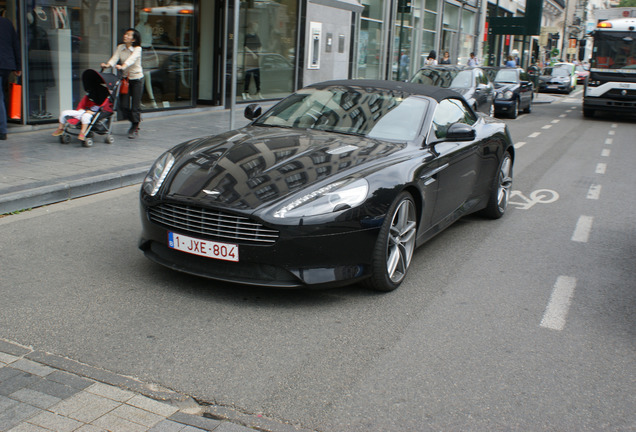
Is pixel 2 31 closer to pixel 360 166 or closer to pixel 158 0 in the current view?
pixel 158 0

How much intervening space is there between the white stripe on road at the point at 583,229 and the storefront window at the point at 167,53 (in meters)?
9.87

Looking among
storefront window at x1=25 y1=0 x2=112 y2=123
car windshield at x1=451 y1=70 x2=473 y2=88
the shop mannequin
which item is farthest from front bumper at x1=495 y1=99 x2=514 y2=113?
storefront window at x1=25 y1=0 x2=112 y2=123

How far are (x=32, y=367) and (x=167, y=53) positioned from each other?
12.8m

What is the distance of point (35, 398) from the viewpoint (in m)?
3.31

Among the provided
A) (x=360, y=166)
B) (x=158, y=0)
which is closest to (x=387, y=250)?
(x=360, y=166)

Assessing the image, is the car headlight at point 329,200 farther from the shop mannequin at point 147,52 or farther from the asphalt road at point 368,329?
the shop mannequin at point 147,52

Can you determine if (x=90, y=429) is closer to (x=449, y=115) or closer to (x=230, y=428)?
(x=230, y=428)

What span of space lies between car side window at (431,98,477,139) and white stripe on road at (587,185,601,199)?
2918 mm

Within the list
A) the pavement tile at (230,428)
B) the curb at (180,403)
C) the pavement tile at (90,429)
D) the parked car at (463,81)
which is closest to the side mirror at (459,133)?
the curb at (180,403)

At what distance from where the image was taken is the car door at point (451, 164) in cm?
590

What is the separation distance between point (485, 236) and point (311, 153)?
2538 mm

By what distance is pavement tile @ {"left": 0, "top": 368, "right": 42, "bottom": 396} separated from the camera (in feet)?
11.0

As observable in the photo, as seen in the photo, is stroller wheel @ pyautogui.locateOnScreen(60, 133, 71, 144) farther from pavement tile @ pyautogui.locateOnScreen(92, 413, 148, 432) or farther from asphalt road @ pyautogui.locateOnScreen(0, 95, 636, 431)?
pavement tile @ pyautogui.locateOnScreen(92, 413, 148, 432)

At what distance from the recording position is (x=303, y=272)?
4543mm
